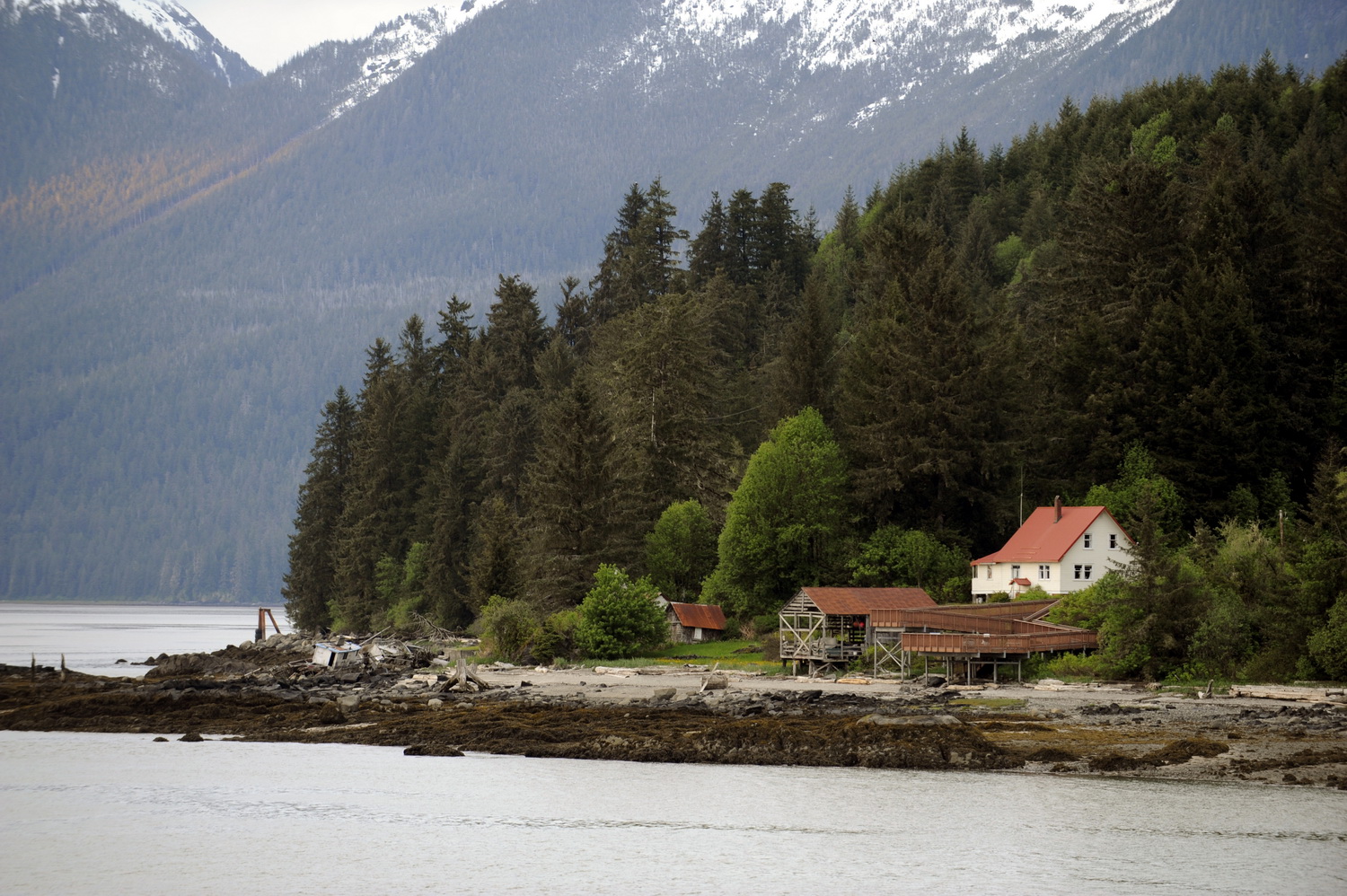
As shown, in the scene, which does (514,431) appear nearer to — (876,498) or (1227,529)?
(876,498)

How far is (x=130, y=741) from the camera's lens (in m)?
45.8

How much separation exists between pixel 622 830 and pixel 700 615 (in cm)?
4268

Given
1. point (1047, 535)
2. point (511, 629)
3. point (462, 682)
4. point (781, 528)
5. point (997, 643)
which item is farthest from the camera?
point (781, 528)

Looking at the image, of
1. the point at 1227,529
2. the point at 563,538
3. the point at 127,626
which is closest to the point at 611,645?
the point at 563,538

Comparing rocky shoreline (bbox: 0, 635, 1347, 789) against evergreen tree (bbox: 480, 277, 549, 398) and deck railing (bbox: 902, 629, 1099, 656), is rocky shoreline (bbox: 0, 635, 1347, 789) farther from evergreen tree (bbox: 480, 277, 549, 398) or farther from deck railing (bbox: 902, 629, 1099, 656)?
evergreen tree (bbox: 480, 277, 549, 398)

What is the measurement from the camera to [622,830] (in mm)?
32656

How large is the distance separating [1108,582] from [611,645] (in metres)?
25.7

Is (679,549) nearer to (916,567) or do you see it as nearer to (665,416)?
(665,416)

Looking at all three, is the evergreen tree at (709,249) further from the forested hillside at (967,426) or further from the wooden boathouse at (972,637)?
the wooden boathouse at (972,637)

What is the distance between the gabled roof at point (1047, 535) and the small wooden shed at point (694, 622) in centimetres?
1547

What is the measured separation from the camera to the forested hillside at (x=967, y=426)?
2469 inches

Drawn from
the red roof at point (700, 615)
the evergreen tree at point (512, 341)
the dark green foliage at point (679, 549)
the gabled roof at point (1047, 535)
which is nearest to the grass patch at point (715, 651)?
the red roof at point (700, 615)

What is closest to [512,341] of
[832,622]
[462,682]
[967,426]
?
[967,426]

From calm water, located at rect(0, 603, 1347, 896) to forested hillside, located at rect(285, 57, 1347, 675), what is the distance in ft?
63.0
